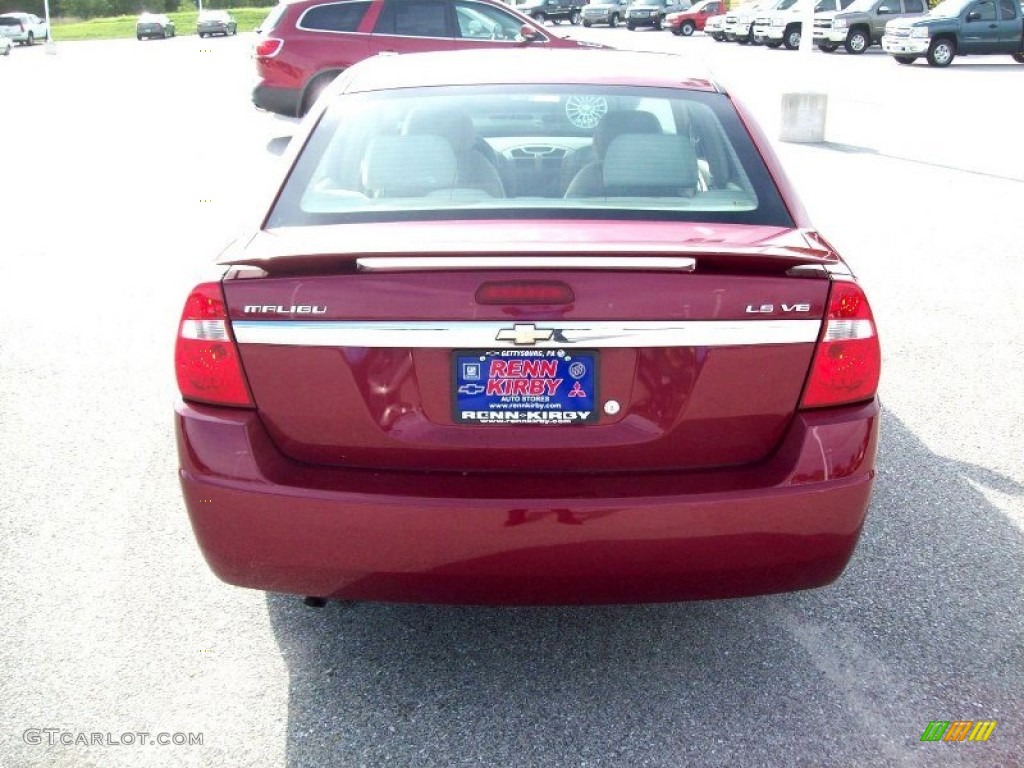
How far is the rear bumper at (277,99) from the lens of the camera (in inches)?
625

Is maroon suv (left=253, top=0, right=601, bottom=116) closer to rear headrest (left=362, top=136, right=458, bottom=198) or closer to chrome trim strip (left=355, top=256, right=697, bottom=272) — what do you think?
rear headrest (left=362, top=136, right=458, bottom=198)

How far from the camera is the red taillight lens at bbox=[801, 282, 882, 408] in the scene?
9.72ft

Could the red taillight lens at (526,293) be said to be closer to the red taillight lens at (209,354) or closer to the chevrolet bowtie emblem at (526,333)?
the chevrolet bowtie emblem at (526,333)

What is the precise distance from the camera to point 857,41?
36.8 metres

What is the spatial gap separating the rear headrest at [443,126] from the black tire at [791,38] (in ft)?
125

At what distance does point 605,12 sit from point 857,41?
2157 cm

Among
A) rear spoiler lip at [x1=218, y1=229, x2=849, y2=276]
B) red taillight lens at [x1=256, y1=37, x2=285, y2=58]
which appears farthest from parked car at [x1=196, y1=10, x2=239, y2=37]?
rear spoiler lip at [x1=218, y1=229, x2=849, y2=276]

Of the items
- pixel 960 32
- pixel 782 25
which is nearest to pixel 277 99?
pixel 960 32

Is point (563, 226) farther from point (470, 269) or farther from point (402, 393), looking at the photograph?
point (402, 393)

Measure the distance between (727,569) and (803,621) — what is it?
0.85m

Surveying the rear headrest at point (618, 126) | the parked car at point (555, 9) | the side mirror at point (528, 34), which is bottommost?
the parked car at point (555, 9)

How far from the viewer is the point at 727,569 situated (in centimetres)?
294

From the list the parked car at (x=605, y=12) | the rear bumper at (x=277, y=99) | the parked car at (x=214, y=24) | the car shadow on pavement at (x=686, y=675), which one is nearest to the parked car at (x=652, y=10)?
the parked car at (x=605, y=12)

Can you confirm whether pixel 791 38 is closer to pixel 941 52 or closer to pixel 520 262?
pixel 941 52
